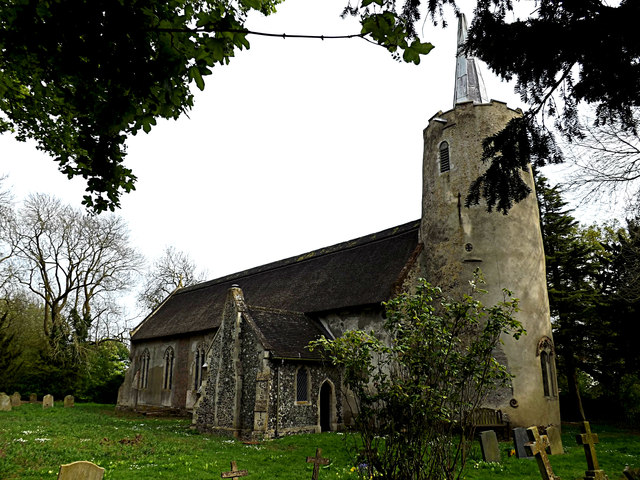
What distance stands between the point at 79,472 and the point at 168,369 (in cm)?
2399

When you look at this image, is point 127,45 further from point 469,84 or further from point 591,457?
point 469,84

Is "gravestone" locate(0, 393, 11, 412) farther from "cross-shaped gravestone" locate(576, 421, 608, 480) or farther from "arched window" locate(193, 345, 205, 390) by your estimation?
"cross-shaped gravestone" locate(576, 421, 608, 480)

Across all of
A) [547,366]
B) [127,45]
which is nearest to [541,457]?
[127,45]

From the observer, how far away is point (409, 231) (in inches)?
843

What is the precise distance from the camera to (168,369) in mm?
27359

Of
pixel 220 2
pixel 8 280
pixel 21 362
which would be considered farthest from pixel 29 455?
pixel 8 280

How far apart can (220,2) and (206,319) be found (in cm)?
2104

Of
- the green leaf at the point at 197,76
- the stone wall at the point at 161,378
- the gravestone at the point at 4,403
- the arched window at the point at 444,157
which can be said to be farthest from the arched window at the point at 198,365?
the green leaf at the point at 197,76

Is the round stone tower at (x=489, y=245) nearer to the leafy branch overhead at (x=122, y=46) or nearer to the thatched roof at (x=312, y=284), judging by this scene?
the thatched roof at (x=312, y=284)

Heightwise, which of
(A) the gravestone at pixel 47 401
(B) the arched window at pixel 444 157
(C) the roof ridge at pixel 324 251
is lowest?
(A) the gravestone at pixel 47 401

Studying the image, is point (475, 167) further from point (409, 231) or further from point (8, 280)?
point (8, 280)

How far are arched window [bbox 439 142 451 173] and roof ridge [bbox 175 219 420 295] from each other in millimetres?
3171

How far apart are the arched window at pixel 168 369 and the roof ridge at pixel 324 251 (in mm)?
6191

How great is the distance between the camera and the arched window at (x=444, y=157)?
18969 mm
